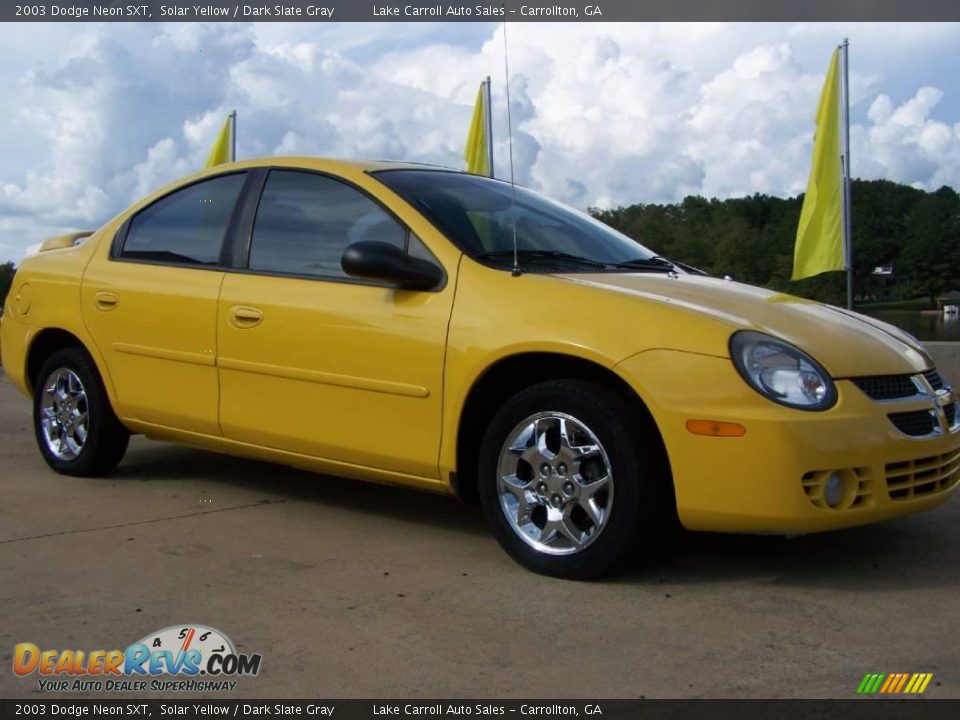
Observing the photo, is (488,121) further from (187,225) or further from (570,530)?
(570,530)

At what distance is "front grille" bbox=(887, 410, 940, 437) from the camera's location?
382cm

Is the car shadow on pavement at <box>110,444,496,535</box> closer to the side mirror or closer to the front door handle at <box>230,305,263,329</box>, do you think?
the front door handle at <box>230,305,263,329</box>

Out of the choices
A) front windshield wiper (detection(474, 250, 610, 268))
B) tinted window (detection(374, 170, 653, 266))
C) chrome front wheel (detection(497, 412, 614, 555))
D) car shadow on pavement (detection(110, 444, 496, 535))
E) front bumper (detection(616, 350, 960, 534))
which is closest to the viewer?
front bumper (detection(616, 350, 960, 534))

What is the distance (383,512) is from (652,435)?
165 centimetres

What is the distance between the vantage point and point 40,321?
19.1 ft

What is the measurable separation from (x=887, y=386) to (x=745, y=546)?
2.96ft

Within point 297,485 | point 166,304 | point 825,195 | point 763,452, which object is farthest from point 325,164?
point 825,195

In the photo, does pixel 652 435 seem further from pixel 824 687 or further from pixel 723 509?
pixel 824 687

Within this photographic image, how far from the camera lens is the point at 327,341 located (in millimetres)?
4504

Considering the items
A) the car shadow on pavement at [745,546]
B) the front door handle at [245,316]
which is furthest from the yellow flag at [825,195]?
the front door handle at [245,316]

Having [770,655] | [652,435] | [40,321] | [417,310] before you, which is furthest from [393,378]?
[40,321]

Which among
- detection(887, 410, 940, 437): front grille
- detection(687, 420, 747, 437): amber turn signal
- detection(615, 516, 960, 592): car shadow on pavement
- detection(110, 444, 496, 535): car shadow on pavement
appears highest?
detection(687, 420, 747, 437): amber turn signal

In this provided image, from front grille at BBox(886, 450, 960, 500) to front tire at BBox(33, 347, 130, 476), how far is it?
3.70m

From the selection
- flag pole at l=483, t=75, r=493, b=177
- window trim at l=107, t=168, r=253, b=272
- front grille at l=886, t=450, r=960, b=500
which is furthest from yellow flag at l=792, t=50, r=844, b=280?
front grille at l=886, t=450, r=960, b=500
